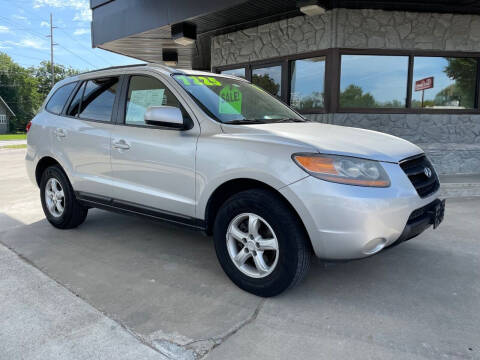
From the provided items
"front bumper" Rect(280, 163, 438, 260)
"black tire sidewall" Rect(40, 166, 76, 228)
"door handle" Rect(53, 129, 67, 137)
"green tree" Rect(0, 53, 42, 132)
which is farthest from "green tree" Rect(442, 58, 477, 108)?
"green tree" Rect(0, 53, 42, 132)

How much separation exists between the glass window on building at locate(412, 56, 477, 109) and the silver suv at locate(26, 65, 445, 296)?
5.00 metres

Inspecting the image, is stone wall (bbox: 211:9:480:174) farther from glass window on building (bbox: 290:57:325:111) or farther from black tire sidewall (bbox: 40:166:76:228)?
black tire sidewall (bbox: 40:166:76:228)

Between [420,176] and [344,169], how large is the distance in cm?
81

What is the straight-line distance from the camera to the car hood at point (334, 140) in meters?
2.65

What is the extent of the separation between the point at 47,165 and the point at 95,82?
4.28ft

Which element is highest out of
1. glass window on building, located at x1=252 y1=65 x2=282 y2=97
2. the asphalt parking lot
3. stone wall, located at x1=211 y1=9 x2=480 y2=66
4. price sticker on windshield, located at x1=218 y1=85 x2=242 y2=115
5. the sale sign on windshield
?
stone wall, located at x1=211 y1=9 x2=480 y2=66

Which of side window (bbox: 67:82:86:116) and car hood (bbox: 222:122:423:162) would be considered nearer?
car hood (bbox: 222:122:423:162)

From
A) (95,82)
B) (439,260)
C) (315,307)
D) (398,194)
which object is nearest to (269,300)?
(315,307)

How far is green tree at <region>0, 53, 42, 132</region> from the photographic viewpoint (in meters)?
67.1

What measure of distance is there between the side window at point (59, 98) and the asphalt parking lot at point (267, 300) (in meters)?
1.49

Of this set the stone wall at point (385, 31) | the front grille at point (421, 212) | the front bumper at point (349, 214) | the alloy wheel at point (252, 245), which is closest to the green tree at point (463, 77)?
the stone wall at point (385, 31)

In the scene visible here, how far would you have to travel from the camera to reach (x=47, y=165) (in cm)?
471

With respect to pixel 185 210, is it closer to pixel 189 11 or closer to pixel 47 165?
pixel 47 165

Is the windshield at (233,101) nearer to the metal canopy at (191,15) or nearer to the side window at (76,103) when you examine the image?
the side window at (76,103)
